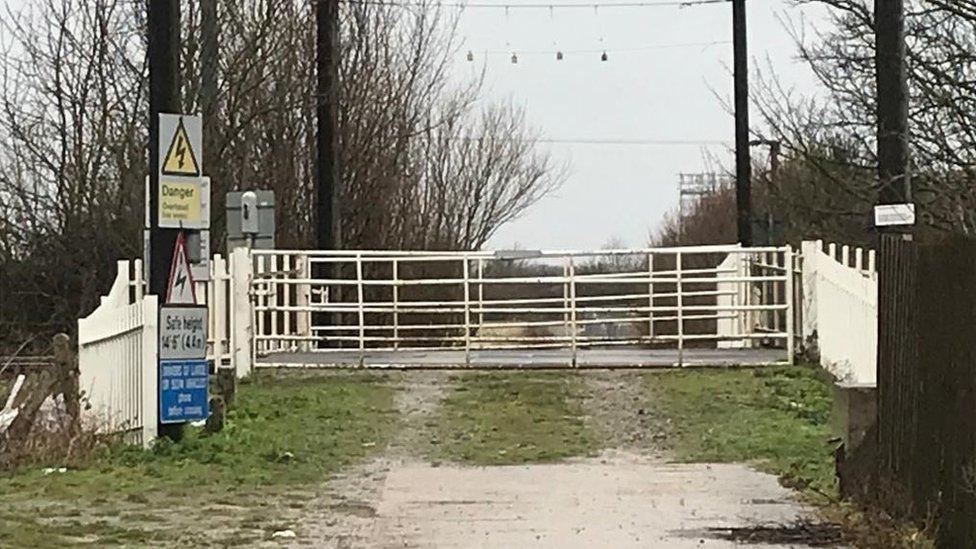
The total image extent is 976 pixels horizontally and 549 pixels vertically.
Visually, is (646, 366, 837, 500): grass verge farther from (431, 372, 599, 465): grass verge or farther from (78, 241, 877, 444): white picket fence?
(431, 372, 599, 465): grass verge

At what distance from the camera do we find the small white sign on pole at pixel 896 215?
16797mm

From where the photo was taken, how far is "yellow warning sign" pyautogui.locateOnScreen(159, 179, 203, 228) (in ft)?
47.1

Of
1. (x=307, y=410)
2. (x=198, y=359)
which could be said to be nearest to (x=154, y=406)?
(x=198, y=359)

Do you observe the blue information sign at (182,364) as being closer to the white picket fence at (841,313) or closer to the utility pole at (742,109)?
the white picket fence at (841,313)

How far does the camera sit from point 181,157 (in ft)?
47.5

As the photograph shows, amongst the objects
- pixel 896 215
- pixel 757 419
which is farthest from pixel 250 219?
pixel 896 215

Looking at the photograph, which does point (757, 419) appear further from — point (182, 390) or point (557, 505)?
point (182, 390)

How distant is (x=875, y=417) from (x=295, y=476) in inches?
187

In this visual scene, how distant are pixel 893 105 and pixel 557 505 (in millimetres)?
7973

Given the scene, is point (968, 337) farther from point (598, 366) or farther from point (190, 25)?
point (190, 25)

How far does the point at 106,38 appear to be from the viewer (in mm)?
30641

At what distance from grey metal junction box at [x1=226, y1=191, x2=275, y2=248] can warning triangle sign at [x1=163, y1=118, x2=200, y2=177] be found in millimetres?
7611

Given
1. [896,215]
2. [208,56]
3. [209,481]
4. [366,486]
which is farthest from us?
[208,56]

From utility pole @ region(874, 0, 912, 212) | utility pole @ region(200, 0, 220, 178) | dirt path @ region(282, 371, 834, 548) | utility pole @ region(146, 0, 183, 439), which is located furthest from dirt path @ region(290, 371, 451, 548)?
utility pole @ region(200, 0, 220, 178)
